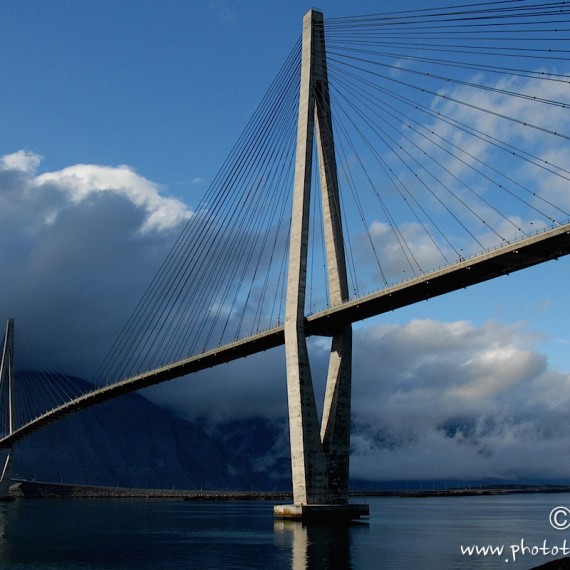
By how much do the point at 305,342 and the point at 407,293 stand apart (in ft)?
24.3

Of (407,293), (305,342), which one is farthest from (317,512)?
(407,293)

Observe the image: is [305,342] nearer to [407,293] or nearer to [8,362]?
[407,293]

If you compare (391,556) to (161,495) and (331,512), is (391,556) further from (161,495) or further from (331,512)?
(161,495)

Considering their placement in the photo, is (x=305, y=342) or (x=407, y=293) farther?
(x=305, y=342)

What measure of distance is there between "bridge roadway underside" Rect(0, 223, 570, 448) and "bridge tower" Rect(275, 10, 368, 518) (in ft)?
5.65

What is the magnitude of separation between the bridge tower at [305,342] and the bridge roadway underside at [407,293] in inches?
67.8

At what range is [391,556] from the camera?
36531 mm

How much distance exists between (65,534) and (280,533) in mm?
14755

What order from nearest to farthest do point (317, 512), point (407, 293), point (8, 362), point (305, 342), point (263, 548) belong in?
point (263, 548) < point (407, 293) < point (317, 512) < point (305, 342) < point (8, 362)

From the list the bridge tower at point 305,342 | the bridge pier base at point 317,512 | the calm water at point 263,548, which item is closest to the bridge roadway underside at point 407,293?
the bridge tower at point 305,342

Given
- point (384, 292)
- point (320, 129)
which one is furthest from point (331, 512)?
point (320, 129)

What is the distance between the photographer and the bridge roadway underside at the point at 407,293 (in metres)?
41.8

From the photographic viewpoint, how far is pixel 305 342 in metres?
51.9

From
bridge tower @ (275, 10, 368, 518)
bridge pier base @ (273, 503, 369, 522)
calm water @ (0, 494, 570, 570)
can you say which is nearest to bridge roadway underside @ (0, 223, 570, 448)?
bridge tower @ (275, 10, 368, 518)
